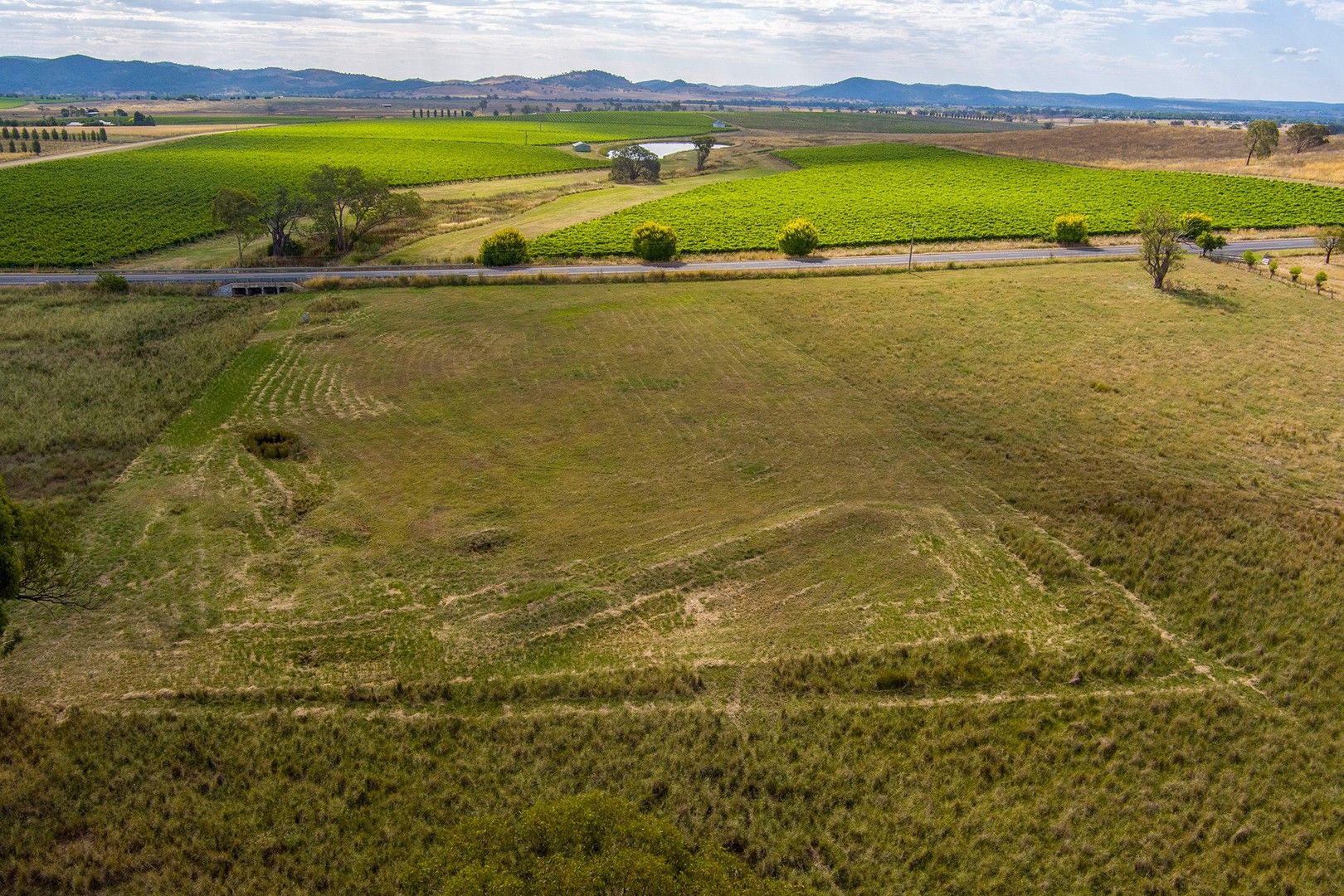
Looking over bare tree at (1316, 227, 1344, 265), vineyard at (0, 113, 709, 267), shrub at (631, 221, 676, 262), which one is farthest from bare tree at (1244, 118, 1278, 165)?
shrub at (631, 221, 676, 262)

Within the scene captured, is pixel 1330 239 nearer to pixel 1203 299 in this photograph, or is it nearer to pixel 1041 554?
pixel 1203 299

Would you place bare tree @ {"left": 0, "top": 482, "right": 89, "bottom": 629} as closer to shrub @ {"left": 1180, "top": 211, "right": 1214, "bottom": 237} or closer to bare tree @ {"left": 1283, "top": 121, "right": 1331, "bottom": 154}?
shrub @ {"left": 1180, "top": 211, "right": 1214, "bottom": 237}

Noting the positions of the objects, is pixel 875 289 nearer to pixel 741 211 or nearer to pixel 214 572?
pixel 741 211

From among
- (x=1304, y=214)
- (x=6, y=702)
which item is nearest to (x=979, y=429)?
(x=6, y=702)

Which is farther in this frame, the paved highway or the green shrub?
the paved highway

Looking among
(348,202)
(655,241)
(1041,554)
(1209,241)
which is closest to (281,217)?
(348,202)
